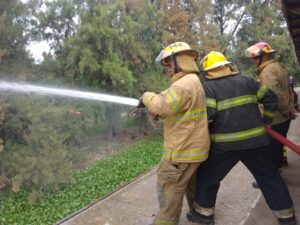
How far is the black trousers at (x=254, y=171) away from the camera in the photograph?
352 centimetres

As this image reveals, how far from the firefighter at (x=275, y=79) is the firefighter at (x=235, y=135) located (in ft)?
2.89

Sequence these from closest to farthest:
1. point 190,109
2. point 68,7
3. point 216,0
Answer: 1. point 190,109
2. point 68,7
3. point 216,0

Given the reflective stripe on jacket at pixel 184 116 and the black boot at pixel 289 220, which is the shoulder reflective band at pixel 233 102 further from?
the black boot at pixel 289 220

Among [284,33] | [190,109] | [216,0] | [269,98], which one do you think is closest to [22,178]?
[190,109]

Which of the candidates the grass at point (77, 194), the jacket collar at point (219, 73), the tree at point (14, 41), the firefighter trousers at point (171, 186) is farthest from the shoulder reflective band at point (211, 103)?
the tree at point (14, 41)

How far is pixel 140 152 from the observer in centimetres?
934

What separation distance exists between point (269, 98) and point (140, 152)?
607cm

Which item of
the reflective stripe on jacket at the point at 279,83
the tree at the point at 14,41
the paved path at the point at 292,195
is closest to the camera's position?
the paved path at the point at 292,195

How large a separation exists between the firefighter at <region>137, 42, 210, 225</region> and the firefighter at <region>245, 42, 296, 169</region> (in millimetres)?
1475

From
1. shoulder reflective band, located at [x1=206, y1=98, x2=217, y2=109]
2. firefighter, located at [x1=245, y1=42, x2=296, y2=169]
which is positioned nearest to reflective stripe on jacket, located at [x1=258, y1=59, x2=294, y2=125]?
firefighter, located at [x1=245, y1=42, x2=296, y2=169]

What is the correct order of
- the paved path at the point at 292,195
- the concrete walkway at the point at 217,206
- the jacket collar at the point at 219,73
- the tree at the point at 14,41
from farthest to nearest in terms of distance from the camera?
1. the tree at the point at 14,41
2. the concrete walkway at the point at 217,206
3. the paved path at the point at 292,195
4. the jacket collar at the point at 219,73

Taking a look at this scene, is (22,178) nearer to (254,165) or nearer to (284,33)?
(254,165)

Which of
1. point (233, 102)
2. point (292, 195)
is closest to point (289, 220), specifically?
point (292, 195)

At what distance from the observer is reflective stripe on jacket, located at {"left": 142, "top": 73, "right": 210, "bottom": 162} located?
10.4 feet
